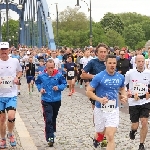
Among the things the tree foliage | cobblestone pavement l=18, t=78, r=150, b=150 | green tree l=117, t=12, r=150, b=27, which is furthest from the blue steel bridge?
green tree l=117, t=12, r=150, b=27

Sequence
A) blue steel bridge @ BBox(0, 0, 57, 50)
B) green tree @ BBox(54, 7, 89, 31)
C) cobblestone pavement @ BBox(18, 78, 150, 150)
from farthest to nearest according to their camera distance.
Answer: green tree @ BBox(54, 7, 89, 31) → blue steel bridge @ BBox(0, 0, 57, 50) → cobblestone pavement @ BBox(18, 78, 150, 150)

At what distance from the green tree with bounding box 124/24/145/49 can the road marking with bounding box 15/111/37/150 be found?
378 ft

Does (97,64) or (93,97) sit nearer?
(93,97)

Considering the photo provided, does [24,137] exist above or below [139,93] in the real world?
below

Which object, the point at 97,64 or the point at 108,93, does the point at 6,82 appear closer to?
the point at 97,64

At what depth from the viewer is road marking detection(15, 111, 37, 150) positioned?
920 cm

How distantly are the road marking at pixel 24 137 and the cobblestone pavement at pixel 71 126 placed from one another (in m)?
0.10

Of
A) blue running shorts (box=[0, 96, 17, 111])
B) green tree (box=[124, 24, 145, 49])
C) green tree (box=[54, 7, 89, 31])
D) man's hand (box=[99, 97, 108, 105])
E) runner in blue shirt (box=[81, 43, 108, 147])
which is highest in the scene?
green tree (box=[54, 7, 89, 31])

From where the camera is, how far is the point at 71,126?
459 inches

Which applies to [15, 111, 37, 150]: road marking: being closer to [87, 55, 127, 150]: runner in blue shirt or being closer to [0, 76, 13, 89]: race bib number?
[0, 76, 13, 89]: race bib number

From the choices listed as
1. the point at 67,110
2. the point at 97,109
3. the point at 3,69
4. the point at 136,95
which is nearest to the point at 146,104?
the point at 136,95

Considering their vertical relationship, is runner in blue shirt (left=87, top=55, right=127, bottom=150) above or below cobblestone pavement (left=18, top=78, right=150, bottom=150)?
above

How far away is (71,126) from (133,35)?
388 feet

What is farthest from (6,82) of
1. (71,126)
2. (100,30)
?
(100,30)
